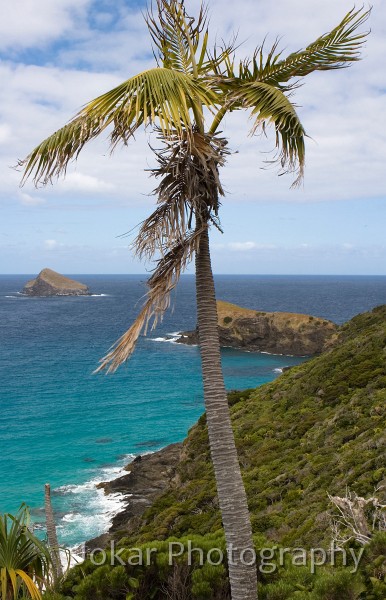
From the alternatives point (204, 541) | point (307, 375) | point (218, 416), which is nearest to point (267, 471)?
point (307, 375)

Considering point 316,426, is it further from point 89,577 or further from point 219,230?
point 219,230

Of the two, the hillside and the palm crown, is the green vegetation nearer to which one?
the hillside

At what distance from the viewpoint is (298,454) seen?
25.2 meters

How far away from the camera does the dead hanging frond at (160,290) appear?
670cm

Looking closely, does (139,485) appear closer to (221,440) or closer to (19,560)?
(19,560)

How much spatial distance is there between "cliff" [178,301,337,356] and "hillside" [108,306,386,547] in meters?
46.7

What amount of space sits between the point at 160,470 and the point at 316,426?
1570 centimetres

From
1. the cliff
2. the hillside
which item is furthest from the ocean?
the hillside

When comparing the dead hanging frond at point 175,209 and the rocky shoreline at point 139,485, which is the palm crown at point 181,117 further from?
the rocky shoreline at point 139,485

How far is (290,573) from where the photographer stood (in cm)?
910

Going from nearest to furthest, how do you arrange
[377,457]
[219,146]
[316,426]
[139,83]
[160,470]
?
[139,83]
[219,146]
[377,457]
[316,426]
[160,470]

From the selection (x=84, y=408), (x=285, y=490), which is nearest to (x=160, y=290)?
(x=285, y=490)

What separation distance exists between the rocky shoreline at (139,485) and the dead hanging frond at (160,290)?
79.1ft

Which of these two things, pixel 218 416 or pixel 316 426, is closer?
pixel 218 416
